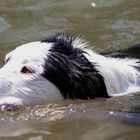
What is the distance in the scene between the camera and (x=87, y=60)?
468 cm

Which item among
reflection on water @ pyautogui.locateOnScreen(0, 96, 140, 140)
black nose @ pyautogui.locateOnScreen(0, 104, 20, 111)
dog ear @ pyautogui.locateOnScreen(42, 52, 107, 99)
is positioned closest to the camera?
reflection on water @ pyautogui.locateOnScreen(0, 96, 140, 140)

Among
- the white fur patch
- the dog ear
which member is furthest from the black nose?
the dog ear

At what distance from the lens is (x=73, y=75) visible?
15.1 feet

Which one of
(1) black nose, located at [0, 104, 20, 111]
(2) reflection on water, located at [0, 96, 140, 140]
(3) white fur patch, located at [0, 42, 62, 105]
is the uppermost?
(3) white fur patch, located at [0, 42, 62, 105]

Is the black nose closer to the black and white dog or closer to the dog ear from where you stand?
the black and white dog

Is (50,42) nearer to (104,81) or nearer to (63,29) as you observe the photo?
(104,81)

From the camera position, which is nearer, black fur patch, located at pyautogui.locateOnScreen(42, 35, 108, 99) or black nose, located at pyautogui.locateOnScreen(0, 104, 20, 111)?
black nose, located at pyautogui.locateOnScreen(0, 104, 20, 111)

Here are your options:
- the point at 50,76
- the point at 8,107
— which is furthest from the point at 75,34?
the point at 8,107

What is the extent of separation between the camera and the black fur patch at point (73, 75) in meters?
4.61

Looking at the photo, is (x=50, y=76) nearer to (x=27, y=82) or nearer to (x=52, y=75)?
(x=52, y=75)

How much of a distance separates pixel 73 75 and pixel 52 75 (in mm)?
194

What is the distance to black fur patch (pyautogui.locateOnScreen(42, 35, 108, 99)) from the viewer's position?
15.1 ft

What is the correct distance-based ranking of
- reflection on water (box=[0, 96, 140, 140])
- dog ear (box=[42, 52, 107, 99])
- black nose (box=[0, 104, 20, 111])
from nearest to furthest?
reflection on water (box=[0, 96, 140, 140]), black nose (box=[0, 104, 20, 111]), dog ear (box=[42, 52, 107, 99])

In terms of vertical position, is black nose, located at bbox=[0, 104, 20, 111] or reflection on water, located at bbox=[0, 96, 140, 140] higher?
black nose, located at bbox=[0, 104, 20, 111]
